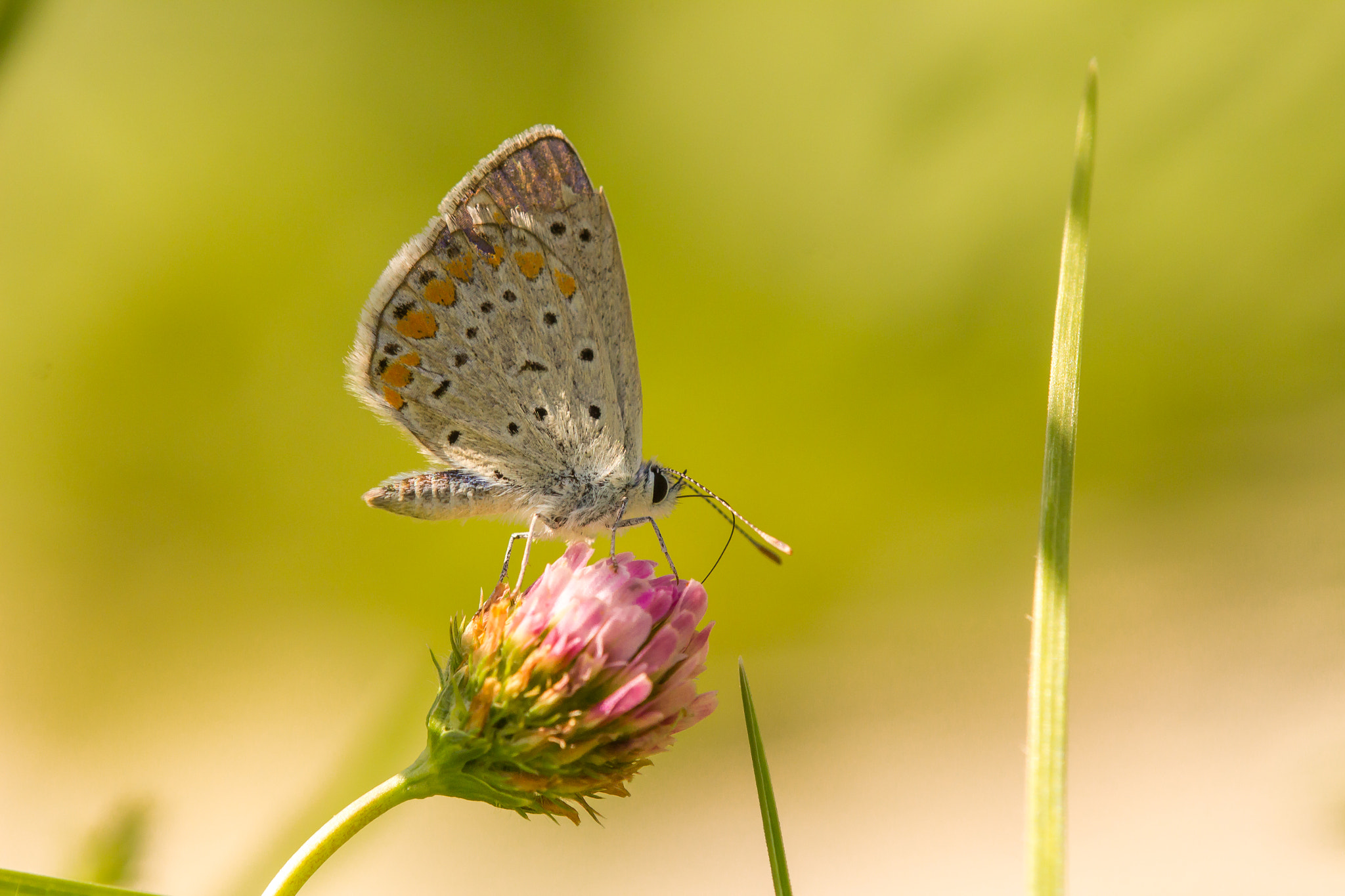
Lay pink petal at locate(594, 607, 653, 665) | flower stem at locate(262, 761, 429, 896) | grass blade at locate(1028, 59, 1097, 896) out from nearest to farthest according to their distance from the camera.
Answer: grass blade at locate(1028, 59, 1097, 896) → flower stem at locate(262, 761, 429, 896) → pink petal at locate(594, 607, 653, 665)

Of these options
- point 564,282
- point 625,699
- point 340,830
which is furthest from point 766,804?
point 564,282

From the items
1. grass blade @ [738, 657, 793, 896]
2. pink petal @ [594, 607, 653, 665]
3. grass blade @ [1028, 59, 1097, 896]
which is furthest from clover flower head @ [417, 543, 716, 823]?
grass blade @ [1028, 59, 1097, 896]

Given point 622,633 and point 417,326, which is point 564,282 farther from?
point 622,633

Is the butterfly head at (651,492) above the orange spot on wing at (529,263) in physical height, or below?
below

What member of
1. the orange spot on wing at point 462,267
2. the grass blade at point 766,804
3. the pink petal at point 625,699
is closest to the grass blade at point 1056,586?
the grass blade at point 766,804

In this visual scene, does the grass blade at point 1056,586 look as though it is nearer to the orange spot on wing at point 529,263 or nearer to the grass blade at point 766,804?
the grass blade at point 766,804

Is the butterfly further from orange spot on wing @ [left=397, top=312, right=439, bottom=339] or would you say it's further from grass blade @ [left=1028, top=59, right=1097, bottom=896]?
grass blade @ [left=1028, top=59, right=1097, bottom=896]
